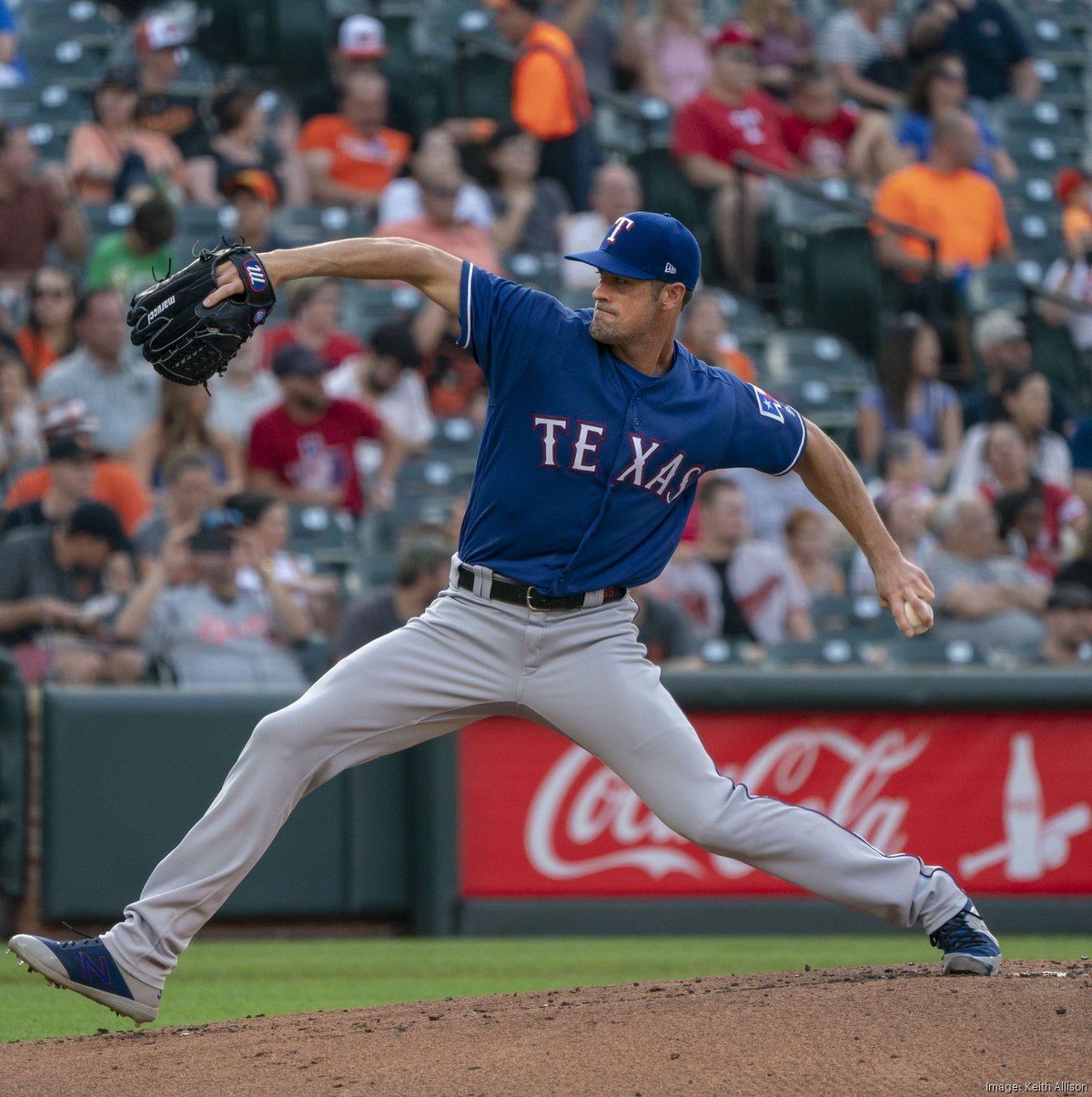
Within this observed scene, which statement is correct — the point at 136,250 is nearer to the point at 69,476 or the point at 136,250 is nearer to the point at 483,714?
the point at 69,476

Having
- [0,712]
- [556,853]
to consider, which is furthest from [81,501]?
[556,853]

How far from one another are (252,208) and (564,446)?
6.38 m

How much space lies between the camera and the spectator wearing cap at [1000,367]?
1202cm

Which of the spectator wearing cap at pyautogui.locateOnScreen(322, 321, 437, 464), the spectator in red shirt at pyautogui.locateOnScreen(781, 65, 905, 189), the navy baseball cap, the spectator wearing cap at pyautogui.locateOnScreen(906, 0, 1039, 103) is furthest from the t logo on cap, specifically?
the spectator wearing cap at pyautogui.locateOnScreen(906, 0, 1039, 103)

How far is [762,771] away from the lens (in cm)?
845

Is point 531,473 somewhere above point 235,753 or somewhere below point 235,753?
above

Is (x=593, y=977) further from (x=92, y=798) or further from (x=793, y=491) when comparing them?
(x=793, y=491)

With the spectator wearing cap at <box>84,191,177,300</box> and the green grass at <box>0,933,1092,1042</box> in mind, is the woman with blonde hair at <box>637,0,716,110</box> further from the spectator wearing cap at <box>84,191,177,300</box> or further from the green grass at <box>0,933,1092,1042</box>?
the green grass at <box>0,933,1092,1042</box>

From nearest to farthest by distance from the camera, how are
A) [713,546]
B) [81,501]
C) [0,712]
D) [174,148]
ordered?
1. [0,712]
2. [81,501]
3. [713,546]
4. [174,148]

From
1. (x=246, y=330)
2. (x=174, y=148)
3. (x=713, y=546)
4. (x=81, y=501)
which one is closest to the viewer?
(x=246, y=330)

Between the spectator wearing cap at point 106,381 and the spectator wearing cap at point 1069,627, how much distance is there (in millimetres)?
4538

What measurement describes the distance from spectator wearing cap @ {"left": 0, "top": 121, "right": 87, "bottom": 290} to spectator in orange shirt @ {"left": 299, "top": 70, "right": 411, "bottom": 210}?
1.74 m

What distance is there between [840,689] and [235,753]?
2.63 m

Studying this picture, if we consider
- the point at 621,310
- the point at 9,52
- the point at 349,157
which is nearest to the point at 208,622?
the point at 621,310
